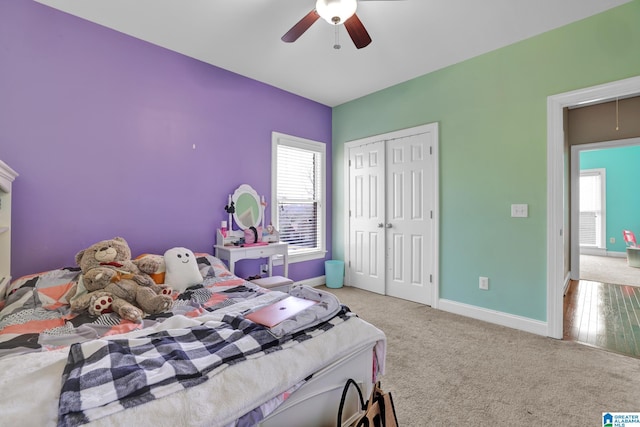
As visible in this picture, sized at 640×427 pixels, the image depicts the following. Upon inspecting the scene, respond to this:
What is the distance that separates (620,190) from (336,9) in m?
7.95

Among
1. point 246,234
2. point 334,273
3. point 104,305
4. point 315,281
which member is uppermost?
point 246,234

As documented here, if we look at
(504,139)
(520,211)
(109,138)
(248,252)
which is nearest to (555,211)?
(520,211)

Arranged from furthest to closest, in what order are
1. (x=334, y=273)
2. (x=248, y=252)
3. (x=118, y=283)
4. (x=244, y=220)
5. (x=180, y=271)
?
(x=334, y=273)
(x=244, y=220)
(x=248, y=252)
(x=180, y=271)
(x=118, y=283)

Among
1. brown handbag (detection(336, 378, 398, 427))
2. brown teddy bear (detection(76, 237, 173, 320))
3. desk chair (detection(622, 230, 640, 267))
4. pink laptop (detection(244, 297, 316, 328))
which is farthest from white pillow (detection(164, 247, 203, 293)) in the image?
desk chair (detection(622, 230, 640, 267))

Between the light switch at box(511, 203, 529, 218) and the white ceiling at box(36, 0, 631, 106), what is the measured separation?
1580 mm

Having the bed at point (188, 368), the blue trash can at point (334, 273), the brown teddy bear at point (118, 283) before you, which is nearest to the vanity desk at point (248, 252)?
the blue trash can at point (334, 273)

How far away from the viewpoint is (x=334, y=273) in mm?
4227

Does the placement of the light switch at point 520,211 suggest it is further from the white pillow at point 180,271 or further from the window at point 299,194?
the white pillow at point 180,271

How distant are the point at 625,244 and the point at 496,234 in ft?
19.4

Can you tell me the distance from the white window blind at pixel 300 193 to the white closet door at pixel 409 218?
1078 mm

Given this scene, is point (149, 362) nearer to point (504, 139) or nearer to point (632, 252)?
point (504, 139)

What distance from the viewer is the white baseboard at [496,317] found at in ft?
8.70

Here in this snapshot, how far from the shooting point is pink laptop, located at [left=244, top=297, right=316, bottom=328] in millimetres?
1241

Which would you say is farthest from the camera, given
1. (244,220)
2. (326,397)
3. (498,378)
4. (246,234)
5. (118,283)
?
(244,220)
